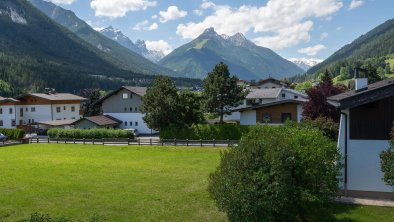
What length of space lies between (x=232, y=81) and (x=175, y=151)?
64.9 feet

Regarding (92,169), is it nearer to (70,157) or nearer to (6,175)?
(6,175)

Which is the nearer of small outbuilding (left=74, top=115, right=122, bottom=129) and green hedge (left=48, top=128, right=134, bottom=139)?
green hedge (left=48, top=128, right=134, bottom=139)

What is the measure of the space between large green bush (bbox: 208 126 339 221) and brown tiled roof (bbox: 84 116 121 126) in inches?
2139

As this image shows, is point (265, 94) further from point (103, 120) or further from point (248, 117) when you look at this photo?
point (103, 120)

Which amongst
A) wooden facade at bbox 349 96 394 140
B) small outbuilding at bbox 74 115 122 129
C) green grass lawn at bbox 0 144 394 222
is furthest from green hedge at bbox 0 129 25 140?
wooden facade at bbox 349 96 394 140

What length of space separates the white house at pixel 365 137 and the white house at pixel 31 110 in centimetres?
7411

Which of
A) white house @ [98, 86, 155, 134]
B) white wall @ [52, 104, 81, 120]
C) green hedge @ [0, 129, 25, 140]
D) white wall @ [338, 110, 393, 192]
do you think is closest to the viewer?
white wall @ [338, 110, 393, 192]

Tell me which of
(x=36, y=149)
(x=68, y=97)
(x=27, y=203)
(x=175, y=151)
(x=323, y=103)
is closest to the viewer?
(x=27, y=203)

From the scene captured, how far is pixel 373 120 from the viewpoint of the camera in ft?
64.5

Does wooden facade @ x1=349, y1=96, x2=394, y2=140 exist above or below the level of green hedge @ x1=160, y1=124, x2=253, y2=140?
above

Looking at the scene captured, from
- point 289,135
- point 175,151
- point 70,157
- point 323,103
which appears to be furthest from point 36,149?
point 289,135

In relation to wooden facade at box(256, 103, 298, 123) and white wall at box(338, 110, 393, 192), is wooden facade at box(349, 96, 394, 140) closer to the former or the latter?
white wall at box(338, 110, 393, 192)

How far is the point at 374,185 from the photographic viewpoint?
779 inches

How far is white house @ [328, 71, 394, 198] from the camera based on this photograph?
1930cm
